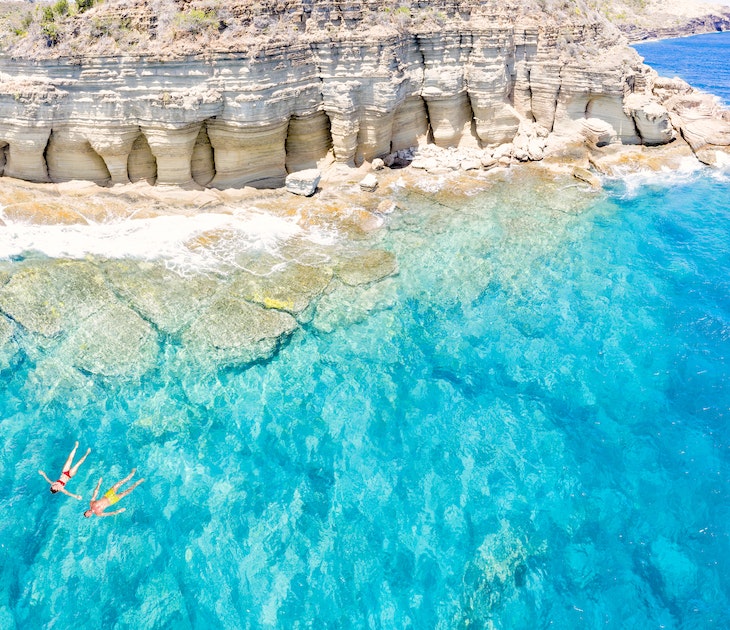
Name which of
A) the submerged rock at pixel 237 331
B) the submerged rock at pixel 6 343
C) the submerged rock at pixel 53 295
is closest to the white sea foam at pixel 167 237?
the submerged rock at pixel 53 295

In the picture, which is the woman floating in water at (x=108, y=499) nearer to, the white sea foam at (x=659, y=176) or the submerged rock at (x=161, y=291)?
the submerged rock at (x=161, y=291)

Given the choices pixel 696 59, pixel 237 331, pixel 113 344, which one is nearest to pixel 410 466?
pixel 237 331

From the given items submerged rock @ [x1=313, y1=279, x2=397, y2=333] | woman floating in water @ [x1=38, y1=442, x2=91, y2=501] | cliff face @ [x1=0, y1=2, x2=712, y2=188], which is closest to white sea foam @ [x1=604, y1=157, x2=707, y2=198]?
cliff face @ [x1=0, y1=2, x2=712, y2=188]

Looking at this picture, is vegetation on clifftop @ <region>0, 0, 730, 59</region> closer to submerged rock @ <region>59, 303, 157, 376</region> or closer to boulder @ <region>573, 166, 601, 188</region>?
submerged rock @ <region>59, 303, 157, 376</region>

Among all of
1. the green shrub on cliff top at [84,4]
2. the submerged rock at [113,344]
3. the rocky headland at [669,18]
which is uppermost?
the green shrub on cliff top at [84,4]


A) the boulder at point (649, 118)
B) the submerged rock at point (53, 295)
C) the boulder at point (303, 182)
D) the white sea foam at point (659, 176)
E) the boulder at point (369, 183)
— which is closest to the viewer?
the submerged rock at point (53, 295)
